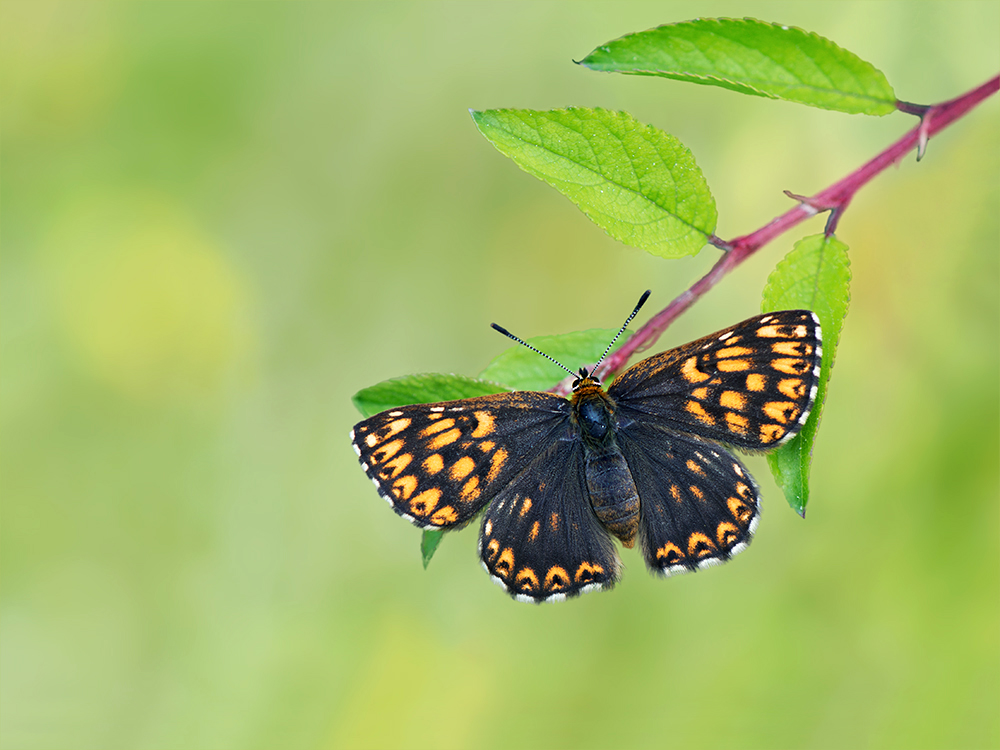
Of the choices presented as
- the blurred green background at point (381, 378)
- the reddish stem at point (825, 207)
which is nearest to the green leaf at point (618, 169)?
the reddish stem at point (825, 207)

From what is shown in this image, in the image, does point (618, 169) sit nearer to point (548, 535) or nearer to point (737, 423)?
point (737, 423)

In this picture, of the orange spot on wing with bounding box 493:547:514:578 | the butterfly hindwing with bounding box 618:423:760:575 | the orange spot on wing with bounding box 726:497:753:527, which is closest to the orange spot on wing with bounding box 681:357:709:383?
the butterfly hindwing with bounding box 618:423:760:575

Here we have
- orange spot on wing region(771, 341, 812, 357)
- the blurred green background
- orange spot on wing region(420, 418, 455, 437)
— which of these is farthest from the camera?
the blurred green background

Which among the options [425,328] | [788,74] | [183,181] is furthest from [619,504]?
[183,181]

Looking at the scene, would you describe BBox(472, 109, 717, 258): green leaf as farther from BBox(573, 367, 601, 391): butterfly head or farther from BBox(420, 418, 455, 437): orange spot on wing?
BBox(420, 418, 455, 437): orange spot on wing

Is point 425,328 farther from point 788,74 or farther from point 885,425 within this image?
point 788,74
